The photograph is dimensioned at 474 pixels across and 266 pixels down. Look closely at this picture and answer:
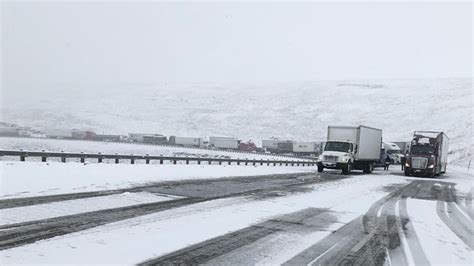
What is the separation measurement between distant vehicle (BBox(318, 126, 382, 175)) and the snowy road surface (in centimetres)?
1618

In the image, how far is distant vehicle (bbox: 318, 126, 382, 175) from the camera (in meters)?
30.6

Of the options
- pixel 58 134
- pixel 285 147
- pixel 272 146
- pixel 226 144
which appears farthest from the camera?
pixel 58 134

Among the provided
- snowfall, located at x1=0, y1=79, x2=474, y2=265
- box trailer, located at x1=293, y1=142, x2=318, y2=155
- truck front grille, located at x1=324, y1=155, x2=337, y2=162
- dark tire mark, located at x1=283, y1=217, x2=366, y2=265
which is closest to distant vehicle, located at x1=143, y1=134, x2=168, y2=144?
snowfall, located at x1=0, y1=79, x2=474, y2=265

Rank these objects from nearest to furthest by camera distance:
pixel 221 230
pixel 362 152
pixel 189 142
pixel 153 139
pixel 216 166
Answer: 1. pixel 221 230
2. pixel 216 166
3. pixel 362 152
4. pixel 189 142
5. pixel 153 139

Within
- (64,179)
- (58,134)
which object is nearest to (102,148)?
(58,134)

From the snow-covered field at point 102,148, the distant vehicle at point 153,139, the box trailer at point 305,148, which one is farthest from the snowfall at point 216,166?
the box trailer at point 305,148

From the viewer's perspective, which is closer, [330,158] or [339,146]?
[330,158]

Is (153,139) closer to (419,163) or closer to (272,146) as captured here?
(272,146)

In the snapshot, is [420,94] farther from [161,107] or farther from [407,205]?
[407,205]

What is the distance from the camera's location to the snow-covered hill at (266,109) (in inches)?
3792

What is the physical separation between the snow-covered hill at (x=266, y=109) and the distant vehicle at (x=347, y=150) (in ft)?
139

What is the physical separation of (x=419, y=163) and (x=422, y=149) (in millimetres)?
1118

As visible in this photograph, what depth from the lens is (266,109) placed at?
116688mm

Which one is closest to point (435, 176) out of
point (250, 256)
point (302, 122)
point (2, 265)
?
point (250, 256)
